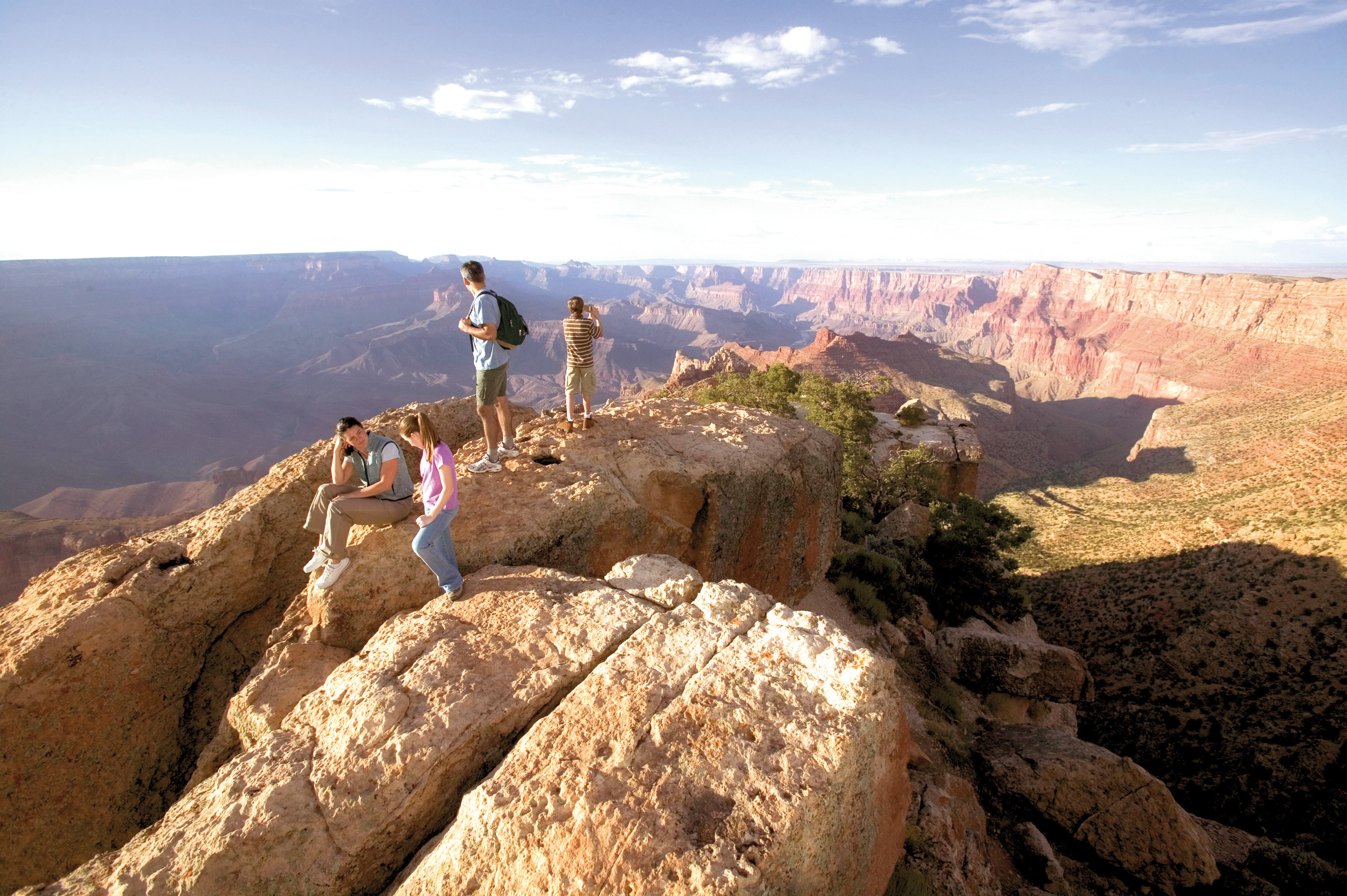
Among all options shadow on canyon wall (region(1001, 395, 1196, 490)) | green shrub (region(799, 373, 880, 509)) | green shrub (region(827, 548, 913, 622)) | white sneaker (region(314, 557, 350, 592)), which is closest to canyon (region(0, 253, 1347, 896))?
white sneaker (region(314, 557, 350, 592))

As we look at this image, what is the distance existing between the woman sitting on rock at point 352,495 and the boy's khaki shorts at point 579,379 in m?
3.78

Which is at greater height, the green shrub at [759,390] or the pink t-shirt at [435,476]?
the pink t-shirt at [435,476]

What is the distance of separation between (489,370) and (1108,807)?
14858 mm

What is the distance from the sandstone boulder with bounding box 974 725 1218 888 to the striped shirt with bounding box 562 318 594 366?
12628 millimetres

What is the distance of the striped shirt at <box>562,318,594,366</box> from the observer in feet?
35.7

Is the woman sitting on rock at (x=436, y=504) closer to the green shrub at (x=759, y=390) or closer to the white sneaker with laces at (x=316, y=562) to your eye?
the white sneaker with laces at (x=316, y=562)

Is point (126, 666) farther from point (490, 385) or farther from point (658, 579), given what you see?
point (658, 579)

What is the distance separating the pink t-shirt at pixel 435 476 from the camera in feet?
26.1

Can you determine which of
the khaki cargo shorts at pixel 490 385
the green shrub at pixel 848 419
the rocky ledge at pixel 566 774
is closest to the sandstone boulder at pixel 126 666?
the rocky ledge at pixel 566 774

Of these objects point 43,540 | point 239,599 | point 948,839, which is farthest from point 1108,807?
point 43,540

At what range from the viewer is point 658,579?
8.69 m

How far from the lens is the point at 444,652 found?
701cm

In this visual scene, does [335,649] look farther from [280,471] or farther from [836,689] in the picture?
[836,689]

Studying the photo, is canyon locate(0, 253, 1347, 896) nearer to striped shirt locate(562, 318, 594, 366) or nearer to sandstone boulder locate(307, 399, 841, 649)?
sandstone boulder locate(307, 399, 841, 649)
